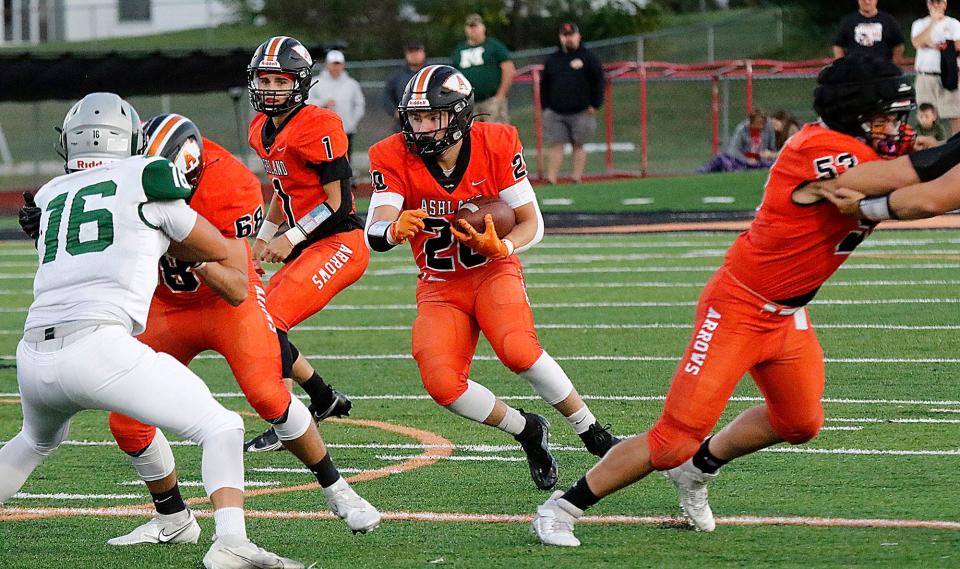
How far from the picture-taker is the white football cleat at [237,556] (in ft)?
15.0

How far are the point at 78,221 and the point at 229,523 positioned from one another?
Result: 1.04 metres

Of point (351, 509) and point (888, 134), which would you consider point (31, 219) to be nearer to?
point (351, 509)

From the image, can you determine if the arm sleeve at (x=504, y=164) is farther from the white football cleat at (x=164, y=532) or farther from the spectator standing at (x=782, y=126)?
the spectator standing at (x=782, y=126)

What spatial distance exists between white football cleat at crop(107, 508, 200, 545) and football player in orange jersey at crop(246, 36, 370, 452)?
63.2 inches

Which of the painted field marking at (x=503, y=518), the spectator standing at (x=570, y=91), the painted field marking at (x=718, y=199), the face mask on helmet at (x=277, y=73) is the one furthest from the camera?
the spectator standing at (x=570, y=91)

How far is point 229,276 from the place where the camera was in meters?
4.97

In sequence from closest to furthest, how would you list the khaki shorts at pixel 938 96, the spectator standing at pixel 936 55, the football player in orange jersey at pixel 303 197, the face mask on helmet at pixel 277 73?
the football player in orange jersey at pixel 303 197 < the face mask on helmet at pixel 277 73 < the spectator standing at pixel 936 55 < the khaki shorts at pixel 938 96

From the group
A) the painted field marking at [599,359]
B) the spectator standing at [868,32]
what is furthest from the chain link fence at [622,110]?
the painted field marking at [599,359]

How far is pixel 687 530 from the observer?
17.1 ft

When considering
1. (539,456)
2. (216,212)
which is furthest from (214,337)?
(539,456)

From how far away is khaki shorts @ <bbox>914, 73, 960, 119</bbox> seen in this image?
14.7 meters

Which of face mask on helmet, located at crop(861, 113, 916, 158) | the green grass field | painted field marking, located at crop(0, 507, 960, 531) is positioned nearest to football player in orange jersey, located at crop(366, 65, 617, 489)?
the green grass field

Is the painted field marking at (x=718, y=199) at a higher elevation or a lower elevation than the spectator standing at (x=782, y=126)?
lower

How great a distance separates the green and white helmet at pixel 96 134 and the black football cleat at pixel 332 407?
273 centimetres
